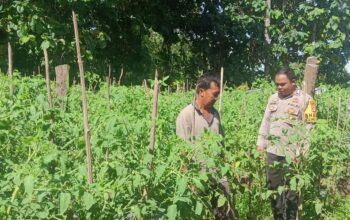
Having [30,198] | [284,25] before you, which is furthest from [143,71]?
[30,198]

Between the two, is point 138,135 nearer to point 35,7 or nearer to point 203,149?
point 203,149

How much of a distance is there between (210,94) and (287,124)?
998 millimetres

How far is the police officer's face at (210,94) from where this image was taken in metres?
3.22

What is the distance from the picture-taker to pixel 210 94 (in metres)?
3.25

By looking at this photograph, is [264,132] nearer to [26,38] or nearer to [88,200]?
[88,200]

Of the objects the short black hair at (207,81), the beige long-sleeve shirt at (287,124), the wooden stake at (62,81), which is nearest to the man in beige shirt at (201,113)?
the short black hair at (207,81)

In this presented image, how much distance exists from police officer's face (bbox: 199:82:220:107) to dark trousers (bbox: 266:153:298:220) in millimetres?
852

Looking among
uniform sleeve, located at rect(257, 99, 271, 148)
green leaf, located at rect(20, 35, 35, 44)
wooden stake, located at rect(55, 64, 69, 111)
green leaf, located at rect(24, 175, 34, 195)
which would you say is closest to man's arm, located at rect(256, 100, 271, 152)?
uniform sleeve, located at rect(257, 99, 271, 148)

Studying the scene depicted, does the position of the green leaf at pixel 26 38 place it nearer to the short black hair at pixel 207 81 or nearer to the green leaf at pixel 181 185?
the short black hair at pixel 207 81

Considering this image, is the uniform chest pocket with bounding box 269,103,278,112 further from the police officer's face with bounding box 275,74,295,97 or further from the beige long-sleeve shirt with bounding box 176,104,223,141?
the beige long-sleeve shirt with bounding box 176,104,223,141

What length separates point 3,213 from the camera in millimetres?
2154

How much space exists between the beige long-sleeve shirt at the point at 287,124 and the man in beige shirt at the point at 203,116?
456 millimetres

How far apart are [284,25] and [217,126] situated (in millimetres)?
13535

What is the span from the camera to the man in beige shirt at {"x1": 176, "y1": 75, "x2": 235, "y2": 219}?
3212 millimetres
